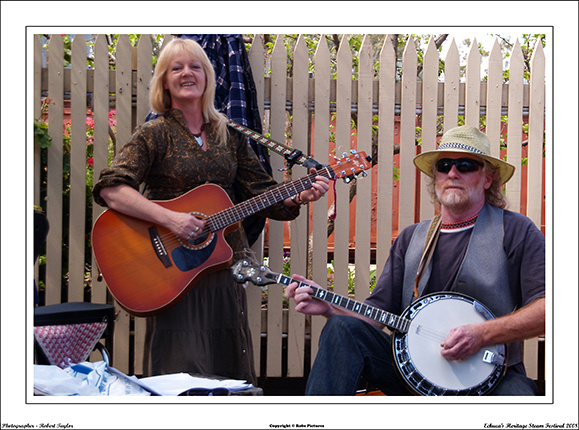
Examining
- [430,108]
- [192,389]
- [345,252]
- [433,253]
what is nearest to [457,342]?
[433,253]

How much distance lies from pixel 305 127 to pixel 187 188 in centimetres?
118

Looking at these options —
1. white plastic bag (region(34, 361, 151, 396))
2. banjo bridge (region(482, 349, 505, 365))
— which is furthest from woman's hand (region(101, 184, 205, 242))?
banjo bridge (region(482, 349, 505, 365))

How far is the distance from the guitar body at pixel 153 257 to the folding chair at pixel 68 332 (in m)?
0.38

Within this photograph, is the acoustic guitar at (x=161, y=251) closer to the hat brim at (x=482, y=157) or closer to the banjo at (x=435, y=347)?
the banjo at (x=435, y=347)

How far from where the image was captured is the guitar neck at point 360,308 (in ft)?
9.13

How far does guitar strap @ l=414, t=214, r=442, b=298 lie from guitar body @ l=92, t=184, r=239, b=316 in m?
0.99

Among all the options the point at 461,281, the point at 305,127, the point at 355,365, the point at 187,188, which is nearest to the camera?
the point at 355,365

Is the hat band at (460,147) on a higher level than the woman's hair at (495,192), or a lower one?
higher

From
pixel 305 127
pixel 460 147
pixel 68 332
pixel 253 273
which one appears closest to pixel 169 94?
pixel 305 127

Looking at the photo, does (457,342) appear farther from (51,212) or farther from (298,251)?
(51,212)

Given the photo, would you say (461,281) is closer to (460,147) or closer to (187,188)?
(460,147)

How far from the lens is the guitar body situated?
3.24m

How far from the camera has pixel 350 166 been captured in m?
3.52

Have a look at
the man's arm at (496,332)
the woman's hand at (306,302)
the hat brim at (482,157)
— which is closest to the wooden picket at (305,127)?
the hat brim at (482,157)
